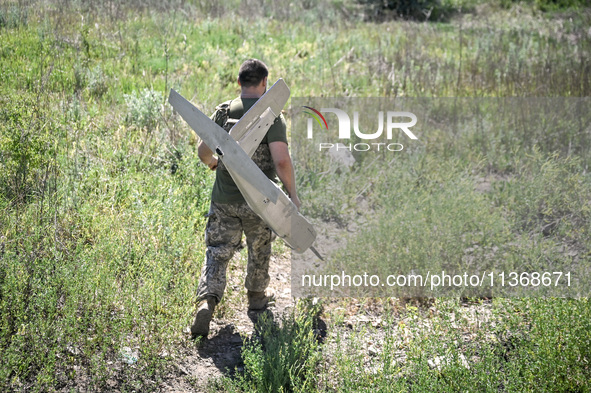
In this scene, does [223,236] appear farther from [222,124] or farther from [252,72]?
[252,72]

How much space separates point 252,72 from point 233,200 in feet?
3.32

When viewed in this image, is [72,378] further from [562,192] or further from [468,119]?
[468,119]

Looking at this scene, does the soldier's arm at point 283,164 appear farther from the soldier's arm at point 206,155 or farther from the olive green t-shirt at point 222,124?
the soldier's arm at point 206,155

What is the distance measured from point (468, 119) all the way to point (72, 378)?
705 centimetres

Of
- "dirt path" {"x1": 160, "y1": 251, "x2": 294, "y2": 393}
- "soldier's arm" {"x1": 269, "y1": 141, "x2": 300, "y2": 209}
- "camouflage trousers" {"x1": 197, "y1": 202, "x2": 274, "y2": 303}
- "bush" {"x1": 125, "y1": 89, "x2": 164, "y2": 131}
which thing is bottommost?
"dirt path" {"x1": 160, "y1": 251, "x2": 294, "y2": 393}

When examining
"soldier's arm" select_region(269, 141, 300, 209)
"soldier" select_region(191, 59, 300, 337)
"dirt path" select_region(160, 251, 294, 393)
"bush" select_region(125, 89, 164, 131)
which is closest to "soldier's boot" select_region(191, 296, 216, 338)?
"soldier" select_region(191, 59, 300, 337)

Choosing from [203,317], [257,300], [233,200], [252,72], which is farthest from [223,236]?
[252,72]

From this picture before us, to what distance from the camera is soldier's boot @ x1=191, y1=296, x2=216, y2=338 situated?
446 cm

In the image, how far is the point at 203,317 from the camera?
4461 millimetres

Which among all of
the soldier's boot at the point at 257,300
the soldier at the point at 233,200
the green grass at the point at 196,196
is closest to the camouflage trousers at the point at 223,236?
the soldier at the point at 233,200

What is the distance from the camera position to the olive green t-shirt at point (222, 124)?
4.33 meters

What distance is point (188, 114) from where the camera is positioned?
3.68m

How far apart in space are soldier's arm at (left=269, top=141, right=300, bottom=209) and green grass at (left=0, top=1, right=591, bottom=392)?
1.10 metres

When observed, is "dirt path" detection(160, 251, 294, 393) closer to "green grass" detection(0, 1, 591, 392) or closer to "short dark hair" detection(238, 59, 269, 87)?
"green grass" detection(0, 1, 591, 392)
